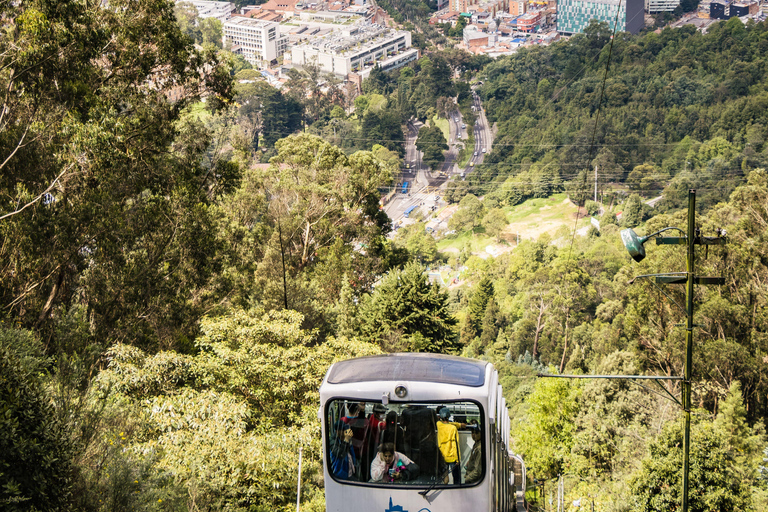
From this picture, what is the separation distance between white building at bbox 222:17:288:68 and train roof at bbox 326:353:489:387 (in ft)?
396

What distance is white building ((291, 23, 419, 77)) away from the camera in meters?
112

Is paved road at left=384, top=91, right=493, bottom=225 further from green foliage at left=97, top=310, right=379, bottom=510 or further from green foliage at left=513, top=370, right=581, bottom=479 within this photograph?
green foliage at left=97, top=310, right=379, bottom=510

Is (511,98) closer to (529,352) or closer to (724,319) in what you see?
(529,352)

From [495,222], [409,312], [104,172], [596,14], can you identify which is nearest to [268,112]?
[495,222]

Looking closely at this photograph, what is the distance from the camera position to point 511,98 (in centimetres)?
10050

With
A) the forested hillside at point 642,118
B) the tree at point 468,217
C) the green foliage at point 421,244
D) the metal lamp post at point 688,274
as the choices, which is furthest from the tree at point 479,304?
the metal lamp post at point 688,274

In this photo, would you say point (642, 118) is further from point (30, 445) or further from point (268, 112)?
point (30, 445)

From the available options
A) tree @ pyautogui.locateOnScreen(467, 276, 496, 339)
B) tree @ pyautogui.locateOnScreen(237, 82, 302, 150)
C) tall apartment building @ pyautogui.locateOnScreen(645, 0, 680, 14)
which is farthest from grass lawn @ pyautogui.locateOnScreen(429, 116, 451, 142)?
tree @ pyautogui.locateOnScreen(467, 276, 496, 339)

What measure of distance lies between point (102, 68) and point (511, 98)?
90.1m

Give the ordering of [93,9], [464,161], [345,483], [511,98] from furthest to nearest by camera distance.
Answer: [511,98] < [464,161] < [93,9] < [345,483]

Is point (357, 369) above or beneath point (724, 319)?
above

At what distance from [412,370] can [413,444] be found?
0.64 metres

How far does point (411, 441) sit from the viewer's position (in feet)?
20.2

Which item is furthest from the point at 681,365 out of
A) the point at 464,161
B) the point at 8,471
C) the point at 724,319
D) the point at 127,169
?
the point at 464,161
